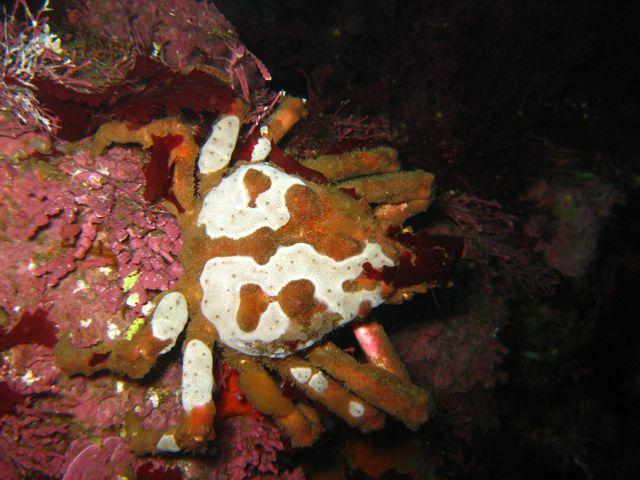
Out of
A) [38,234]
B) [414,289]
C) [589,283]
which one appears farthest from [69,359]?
[589,283]

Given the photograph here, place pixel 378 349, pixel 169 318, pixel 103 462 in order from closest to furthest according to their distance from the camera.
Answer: pixel 169 318, pixel 103 462, pixel 378 349

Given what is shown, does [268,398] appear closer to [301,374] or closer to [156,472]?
[301,374]

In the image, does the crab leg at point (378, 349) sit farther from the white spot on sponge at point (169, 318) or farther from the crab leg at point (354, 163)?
the white spot on sponge at point (169, 318)

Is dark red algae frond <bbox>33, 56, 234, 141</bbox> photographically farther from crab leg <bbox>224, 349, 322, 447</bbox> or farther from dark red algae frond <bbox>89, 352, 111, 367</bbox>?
crab leg <bbox>224, 349, 322, 447</bbox>

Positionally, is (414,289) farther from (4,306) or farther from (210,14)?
(210,14)

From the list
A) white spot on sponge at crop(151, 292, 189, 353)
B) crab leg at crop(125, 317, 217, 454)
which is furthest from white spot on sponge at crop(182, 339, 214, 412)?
white spot on sponge at crop(151, 292, 189, 353)

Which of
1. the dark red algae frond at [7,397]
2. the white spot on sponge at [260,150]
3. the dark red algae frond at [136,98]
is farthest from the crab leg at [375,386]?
the dark red algae frond at [136,98]

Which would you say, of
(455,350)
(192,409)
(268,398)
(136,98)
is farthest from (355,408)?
(136,98)
